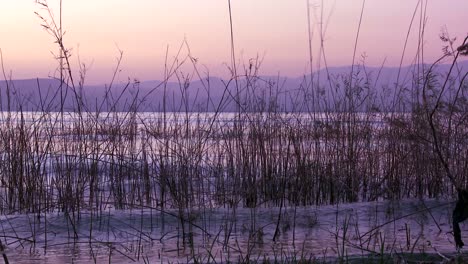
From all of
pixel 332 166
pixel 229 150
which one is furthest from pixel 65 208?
pixel 332 166

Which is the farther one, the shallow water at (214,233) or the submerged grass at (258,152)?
the submerged grass at (258,152)

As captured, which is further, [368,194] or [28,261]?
[368,194]

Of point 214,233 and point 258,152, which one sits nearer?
point 214,233

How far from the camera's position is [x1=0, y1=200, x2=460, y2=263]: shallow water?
340 cm

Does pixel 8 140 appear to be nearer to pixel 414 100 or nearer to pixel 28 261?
pixel 28 261

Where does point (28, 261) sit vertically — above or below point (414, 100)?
below

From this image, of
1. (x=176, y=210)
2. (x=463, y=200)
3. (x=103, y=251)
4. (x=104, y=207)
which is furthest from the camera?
(x=104, y=207)

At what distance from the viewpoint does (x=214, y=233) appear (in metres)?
3.96

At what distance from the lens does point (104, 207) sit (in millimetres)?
4957

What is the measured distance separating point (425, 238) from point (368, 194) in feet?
5.28

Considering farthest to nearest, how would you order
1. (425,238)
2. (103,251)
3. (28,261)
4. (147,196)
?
(147,196) < (425,238) < (103,251) < (28,261)

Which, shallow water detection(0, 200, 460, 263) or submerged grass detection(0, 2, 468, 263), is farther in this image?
submerged grass detection(0, 2, 468, 263)

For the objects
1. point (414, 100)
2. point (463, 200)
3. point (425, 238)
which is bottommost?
point (425, 238)

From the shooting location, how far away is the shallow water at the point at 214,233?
11.2 ft
